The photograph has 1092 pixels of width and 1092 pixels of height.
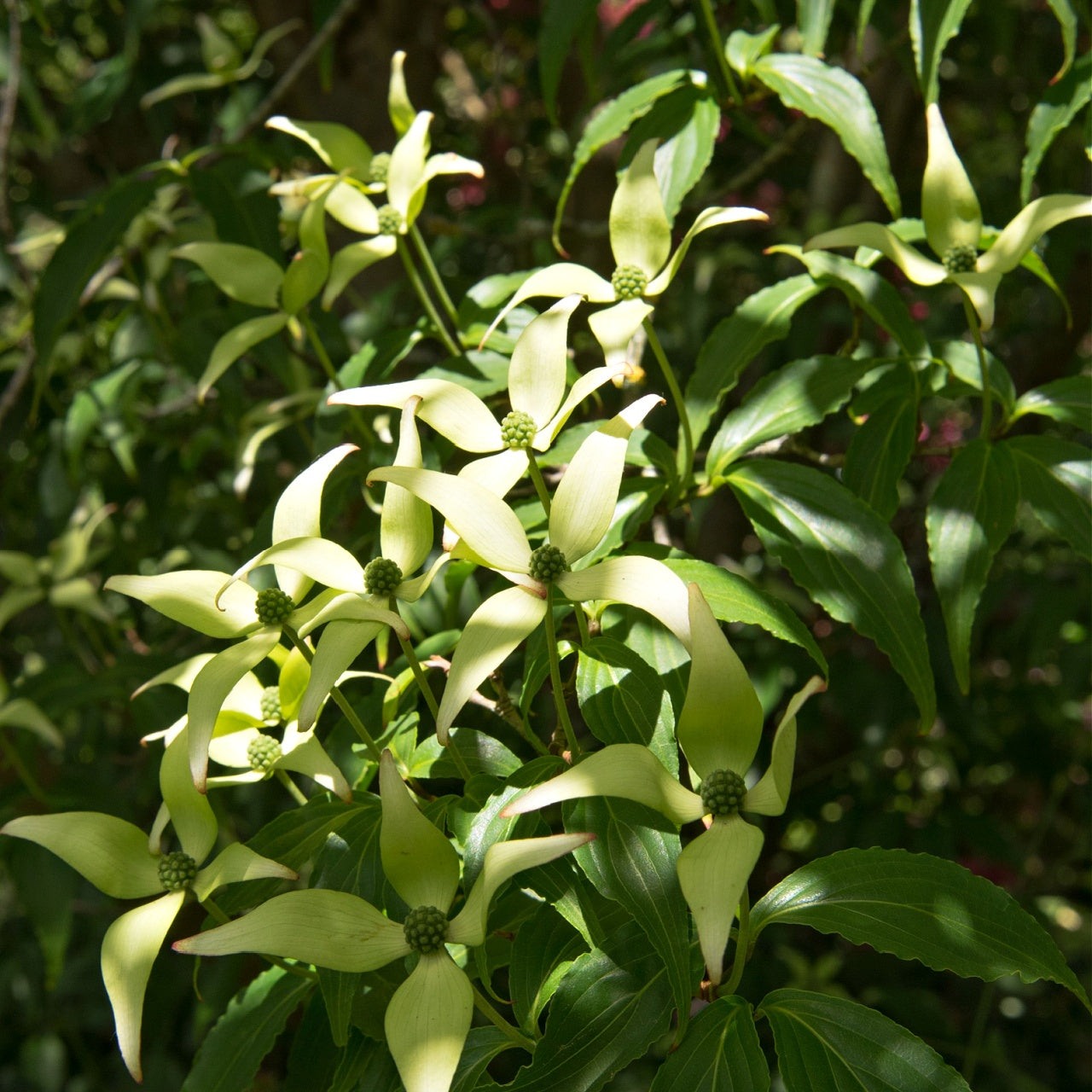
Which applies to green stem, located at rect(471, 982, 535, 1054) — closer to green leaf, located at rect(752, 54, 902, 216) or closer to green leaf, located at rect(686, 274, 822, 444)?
green leaf, located at rect(686, 274, 822, 444)

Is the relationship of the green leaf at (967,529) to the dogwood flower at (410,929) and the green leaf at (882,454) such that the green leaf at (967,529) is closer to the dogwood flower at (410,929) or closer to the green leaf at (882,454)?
the green leaf at (882,454)

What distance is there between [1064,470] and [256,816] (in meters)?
1.01

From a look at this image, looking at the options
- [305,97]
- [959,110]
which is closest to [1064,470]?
[305,97]

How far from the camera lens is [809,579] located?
2.22 feet

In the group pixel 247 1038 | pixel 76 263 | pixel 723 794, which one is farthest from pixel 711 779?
pixel 76 263

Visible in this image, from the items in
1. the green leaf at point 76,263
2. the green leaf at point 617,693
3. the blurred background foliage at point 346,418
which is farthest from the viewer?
the blurred background foliage at point 346,418

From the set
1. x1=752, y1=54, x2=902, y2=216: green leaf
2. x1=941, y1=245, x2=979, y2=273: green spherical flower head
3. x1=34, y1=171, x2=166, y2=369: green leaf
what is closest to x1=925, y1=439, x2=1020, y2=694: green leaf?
x1=941, y1=245, x2=979, y2=273: green spherical flower head

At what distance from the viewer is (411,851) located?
A: 511mm

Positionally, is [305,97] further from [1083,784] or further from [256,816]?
[1083,784]

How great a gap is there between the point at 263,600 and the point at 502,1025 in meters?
0.25

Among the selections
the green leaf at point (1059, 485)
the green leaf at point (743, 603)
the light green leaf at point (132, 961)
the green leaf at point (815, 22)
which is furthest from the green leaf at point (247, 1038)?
the green leaf at point (815, 22)

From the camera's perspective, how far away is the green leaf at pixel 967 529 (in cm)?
71

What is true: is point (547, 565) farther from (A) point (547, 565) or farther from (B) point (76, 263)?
(B) point (76, 263)

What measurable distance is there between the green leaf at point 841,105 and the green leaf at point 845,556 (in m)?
0.28
